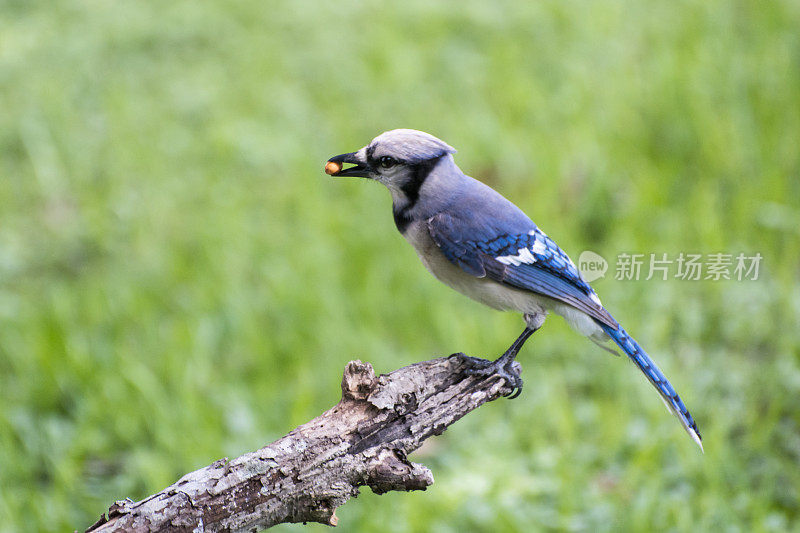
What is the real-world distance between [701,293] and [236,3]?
4.85 metres

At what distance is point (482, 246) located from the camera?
6.42 feet

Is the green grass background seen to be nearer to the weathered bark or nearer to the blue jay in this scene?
the blue jay

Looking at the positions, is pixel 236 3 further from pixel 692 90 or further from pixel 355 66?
pixel 692 90

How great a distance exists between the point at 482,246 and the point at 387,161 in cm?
40

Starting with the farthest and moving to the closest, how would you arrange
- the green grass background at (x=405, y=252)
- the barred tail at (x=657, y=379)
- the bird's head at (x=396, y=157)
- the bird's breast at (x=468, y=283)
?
the green grass background at (x=405, y=252)
the bird's breast at (x=468, y=283)
the barred tail at (x=657, y=379)
the bird's head at (x=396, y=157)

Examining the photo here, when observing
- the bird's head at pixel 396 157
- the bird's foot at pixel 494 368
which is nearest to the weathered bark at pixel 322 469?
the bird's foot at pixel 494 368

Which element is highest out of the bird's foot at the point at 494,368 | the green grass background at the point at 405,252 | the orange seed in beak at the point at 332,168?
the green grass background at the point at 405,252

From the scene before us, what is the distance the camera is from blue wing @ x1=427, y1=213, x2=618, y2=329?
76.1 inches

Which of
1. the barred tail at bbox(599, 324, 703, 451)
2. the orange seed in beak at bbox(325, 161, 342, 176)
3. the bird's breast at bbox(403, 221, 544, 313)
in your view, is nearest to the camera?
the orange seed in beak at bbox(325, 161, 342, 176)

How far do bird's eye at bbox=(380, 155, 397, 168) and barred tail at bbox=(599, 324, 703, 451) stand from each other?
2.55ft

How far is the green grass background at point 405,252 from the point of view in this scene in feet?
12.0

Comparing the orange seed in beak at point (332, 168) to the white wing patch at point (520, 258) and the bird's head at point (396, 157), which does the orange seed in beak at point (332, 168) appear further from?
the white wing patch at point (520, 258)

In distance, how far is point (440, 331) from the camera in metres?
4.08

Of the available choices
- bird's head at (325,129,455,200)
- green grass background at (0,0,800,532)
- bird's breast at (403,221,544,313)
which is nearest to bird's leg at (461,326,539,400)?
bird's breast at (403,221,544,313)
